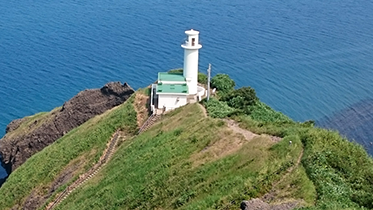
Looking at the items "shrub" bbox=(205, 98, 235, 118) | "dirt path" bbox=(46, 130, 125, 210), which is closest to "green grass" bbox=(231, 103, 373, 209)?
"shrub" bbox=(205, 98, 235, 118)

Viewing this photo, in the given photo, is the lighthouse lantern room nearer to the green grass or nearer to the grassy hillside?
the grassy hillside

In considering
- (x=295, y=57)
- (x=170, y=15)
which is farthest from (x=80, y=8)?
(x=295, y=57)

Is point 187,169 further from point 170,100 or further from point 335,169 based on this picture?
point 170,100

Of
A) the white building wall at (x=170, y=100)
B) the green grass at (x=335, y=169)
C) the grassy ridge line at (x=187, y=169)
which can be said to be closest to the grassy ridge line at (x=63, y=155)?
the white building wall at (x=170, y=100)

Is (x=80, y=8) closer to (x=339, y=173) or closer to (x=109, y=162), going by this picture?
(x=109, y=162)

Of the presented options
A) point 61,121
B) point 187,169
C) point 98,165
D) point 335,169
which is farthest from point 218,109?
point 61,121
